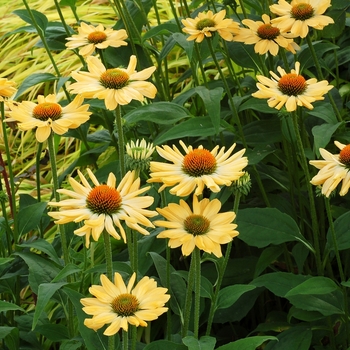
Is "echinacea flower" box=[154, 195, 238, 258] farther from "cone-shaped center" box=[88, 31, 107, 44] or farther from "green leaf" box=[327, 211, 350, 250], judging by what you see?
"cone-shaped center" box=[88, 31, 107, 44]

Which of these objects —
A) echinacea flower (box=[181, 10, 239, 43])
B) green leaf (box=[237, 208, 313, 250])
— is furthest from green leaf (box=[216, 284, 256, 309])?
echinacea flower (box=[181, 10, 239, 43])

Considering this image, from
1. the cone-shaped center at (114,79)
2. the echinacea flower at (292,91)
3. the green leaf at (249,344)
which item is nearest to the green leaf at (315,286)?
Answer: the green leaf at (249,344)

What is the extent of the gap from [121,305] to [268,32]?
66 cm

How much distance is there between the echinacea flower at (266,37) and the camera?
1216 mm

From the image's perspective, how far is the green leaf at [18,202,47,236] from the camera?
A: 1141 millimetres

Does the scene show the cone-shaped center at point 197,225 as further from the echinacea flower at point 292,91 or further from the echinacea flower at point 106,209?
the echinacea flower at point 292,91

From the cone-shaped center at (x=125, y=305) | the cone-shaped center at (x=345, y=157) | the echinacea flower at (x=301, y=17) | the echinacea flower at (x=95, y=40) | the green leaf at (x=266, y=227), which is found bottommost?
the green leaf at (x=266, y=227)

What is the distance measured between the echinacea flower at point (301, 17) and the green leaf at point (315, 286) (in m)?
0.43

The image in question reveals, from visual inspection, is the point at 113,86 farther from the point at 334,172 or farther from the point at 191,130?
the point at 334,172

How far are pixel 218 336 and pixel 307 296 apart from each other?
272 millimetres

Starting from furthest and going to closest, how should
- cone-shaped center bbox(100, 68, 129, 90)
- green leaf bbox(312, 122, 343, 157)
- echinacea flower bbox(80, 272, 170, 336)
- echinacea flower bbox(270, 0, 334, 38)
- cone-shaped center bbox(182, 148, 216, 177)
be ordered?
echinacea flower bbox(270, 0, 334, 38)
green leaf bbox(312, 122, 343, 157)
cone-shaped center bbox(100, 68, 129, 90)
cone-shaped center bbox(182, 148, 216, 177)
echinacea flower bbox(80, 272, 170, 336)

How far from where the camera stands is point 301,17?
1.21 metres

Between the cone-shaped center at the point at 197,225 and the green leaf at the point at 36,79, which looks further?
the green leaf at the point at 36,79

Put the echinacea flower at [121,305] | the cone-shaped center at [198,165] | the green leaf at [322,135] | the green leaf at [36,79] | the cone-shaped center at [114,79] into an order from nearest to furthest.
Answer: the echinacea flower at [121,305] → the cone-shaped center at [198,165] → the cone-shaped center at [114,79] → the green leaf at [322,135] → the green leaf at [36,79]
